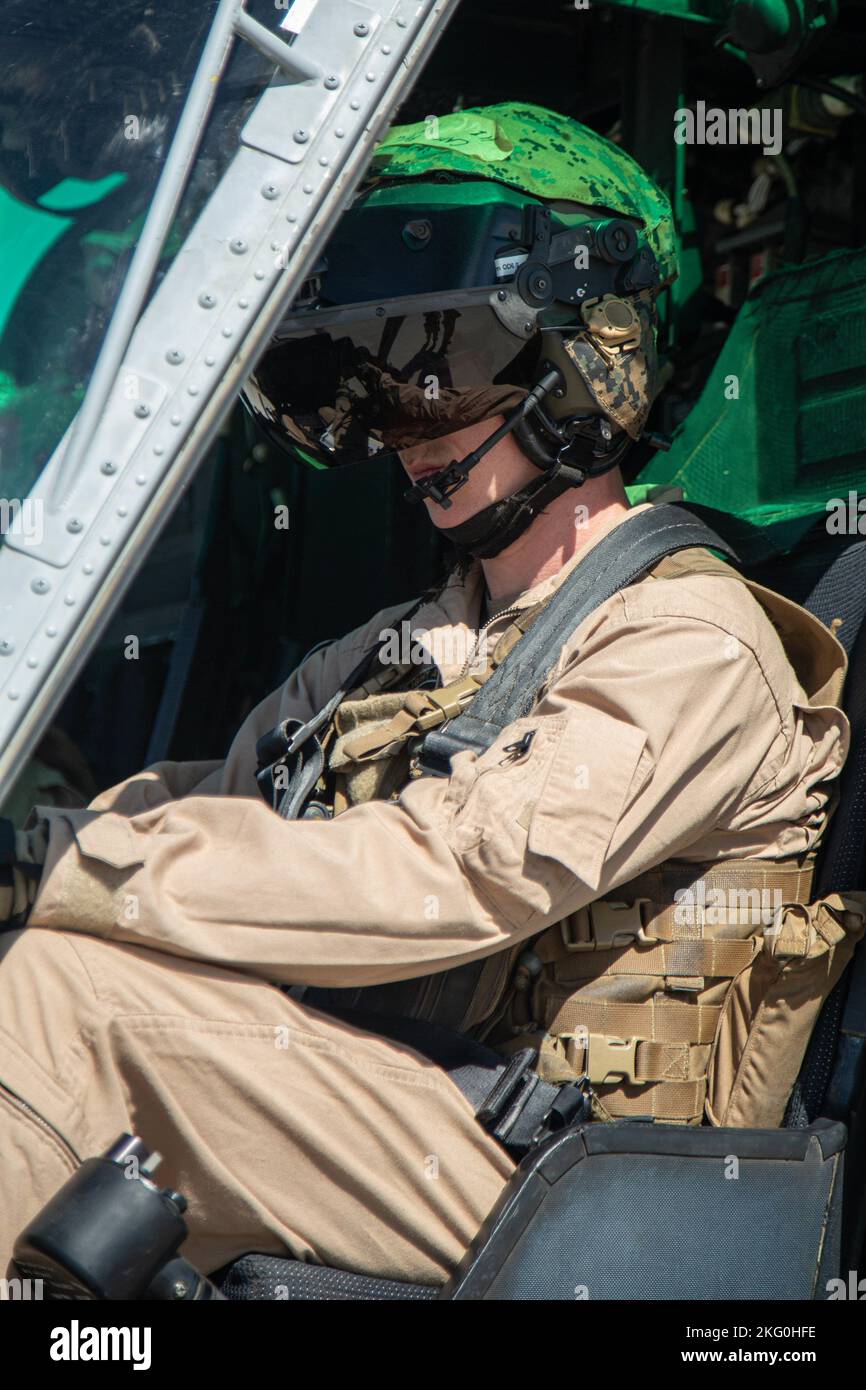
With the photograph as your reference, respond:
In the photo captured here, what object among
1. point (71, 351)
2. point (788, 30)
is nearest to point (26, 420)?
point (71, 351)

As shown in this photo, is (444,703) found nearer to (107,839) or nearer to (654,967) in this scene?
(654,967)

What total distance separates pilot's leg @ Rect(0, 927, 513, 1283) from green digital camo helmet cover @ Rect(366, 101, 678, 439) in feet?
3.06

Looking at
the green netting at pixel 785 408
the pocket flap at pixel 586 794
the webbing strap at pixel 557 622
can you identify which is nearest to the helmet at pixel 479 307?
the webbing strap at pixel 557 622

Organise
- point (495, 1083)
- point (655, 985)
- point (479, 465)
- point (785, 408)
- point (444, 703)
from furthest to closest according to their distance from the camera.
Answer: point (785, 408), point (479, 465), point (444, 703), point (655, 985), point (495, 1083)

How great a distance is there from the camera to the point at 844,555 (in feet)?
6.53

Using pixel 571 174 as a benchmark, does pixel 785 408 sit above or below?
below

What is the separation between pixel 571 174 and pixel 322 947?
110cm

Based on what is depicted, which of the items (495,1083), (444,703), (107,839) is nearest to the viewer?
(107,839)

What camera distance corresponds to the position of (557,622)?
1819 millimetres

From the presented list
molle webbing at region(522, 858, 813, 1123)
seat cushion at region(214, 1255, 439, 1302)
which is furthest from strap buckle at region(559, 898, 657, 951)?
seat cushion at region(214, 1255, 439, 1302)

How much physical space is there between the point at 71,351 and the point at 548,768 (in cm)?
62

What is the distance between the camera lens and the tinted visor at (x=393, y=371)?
1867 millimetres

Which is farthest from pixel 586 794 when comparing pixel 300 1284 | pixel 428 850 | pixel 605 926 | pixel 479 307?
pixel 479 307

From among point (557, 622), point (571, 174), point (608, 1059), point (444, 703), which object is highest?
point (571, 174)
